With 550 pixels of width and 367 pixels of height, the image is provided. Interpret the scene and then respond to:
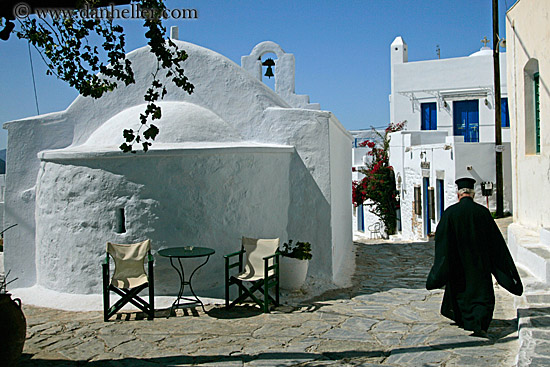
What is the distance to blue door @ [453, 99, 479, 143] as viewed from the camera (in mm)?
23203

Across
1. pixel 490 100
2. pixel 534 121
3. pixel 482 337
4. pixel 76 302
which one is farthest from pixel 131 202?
pixel 490 100

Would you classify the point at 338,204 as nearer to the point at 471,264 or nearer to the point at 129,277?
the point at 129,277

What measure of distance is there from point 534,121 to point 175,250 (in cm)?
514

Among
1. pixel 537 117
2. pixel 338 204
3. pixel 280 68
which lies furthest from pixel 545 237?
pixel 280 68

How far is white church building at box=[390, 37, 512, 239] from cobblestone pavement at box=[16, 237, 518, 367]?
23.9ft

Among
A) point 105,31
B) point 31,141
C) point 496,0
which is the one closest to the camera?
point 105,31

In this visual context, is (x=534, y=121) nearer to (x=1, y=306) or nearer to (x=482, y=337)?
(x=482, y=337)

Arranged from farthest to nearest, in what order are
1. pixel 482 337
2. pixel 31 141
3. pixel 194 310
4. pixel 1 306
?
pixel 31 141 → pixel 194 310 → pixel 482 337 → pixel 1 306

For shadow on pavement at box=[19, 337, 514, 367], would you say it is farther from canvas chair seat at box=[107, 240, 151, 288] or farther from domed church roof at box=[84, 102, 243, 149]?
domed church roof at box=[84, 102, 243, 149]

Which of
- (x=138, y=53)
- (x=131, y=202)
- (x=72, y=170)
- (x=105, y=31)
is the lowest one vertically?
(x=131, y=202)

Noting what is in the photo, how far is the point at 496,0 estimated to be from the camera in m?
13.6

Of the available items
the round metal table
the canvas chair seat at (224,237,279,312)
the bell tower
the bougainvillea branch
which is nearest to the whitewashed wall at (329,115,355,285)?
the bell tower

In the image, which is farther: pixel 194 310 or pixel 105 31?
pixel 194 310

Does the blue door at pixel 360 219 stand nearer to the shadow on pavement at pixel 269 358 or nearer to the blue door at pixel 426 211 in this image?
the blue door at pixel 426 211
